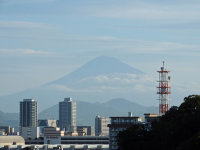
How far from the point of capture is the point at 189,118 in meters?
91.8

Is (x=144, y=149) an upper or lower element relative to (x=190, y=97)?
lower

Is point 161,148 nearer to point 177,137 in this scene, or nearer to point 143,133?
point 177,137

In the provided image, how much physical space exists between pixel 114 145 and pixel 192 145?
108m

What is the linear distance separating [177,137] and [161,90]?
92.3 m

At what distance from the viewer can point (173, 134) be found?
9050 cm

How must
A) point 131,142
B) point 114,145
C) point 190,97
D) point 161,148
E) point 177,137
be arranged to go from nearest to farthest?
point 177,137
point 161,148
point 131,142
point 190,97
point 114,145

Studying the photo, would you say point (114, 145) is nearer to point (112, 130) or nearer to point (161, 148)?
point (112, 130)

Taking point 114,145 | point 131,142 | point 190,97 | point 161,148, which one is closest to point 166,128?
point 161,148

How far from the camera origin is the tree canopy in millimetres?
84131

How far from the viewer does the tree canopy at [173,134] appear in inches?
3312

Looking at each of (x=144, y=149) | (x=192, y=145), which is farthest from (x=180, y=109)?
(x=192, y=145)

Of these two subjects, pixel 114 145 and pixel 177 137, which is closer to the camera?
pixel 177 137

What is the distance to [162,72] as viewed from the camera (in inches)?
7269

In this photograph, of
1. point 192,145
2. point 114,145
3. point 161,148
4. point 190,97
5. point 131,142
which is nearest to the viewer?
point 192,145
